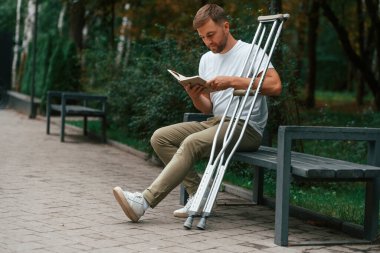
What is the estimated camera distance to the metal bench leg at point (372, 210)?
5852 mm

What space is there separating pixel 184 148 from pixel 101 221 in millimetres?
894

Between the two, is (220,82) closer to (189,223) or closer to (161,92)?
(189,223)

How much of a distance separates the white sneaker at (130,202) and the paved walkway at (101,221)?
0.32ft

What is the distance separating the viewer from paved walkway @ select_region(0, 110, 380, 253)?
5.46 meters

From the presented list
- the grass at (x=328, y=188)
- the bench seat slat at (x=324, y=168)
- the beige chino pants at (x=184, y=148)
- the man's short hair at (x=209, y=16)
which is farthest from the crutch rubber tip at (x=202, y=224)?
the man's short hair at (x=209, y=16)

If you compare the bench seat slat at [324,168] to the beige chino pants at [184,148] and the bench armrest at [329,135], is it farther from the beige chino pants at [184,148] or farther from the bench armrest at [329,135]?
the beige chino pants at [184,148]

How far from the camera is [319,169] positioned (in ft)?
18.1

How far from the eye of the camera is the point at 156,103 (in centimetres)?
1077

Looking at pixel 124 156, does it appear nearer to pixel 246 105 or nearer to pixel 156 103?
pixel 156 103

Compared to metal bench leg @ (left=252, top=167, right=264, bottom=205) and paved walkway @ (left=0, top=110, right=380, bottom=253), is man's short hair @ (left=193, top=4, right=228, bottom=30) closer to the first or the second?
paved walkway @ (left=0, top=110, right=380, bottom=253)

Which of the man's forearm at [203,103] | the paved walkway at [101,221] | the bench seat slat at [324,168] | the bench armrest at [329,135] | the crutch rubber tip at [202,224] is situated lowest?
the paved walkway at [101,221]

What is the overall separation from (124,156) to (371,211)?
6.42 metres

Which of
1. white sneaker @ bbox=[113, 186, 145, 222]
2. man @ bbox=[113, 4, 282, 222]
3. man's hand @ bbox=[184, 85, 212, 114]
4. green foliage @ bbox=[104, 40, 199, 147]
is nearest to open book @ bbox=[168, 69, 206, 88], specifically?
man @ bbox=[113, 4, 282, 222]

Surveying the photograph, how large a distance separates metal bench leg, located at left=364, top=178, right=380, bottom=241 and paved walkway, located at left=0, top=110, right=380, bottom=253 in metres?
0.15
